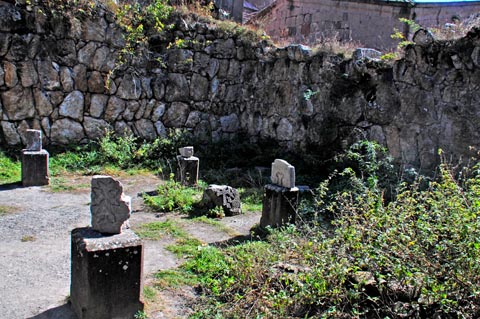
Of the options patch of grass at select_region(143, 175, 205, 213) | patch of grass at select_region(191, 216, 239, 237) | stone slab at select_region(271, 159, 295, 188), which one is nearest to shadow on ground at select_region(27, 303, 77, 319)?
patch of grass at select_region(191, 216, 239, 237)

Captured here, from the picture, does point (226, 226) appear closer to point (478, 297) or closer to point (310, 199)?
point (310, 199)

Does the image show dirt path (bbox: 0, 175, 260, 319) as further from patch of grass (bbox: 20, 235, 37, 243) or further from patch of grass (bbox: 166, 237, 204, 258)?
patch of grass (bbox: 166, 237, 204, 258)

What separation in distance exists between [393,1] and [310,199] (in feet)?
22.7

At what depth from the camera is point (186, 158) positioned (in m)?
8.53

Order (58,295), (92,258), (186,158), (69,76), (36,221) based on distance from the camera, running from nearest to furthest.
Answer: (92,258) < (58,295) < (36,221) < (186,158) < (69,76)

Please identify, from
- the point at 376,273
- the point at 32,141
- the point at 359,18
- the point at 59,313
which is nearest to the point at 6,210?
the point at 32,141

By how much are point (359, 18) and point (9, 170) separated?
30.1 ft

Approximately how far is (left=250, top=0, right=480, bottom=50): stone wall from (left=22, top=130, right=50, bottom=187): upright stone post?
22.3 ft

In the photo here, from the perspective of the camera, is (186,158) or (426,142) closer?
(426,142)

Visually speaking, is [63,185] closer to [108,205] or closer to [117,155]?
[117,155]

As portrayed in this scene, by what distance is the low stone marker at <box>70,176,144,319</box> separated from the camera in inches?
138

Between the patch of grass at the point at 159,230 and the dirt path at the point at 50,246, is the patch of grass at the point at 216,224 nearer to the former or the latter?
the dirt path at the point at 50,246

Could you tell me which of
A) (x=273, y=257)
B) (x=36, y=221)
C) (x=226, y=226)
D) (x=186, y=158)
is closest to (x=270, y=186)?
(x=226, y=226)

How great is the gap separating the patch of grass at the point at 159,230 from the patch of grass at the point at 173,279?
1.15 m
